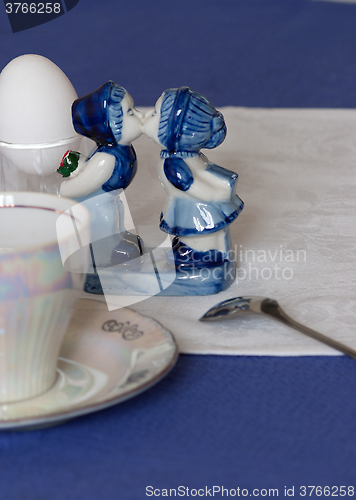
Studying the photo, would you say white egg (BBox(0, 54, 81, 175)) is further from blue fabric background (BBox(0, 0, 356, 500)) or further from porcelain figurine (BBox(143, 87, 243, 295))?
blue fabric background (BBox(0, 0, 356, 500))

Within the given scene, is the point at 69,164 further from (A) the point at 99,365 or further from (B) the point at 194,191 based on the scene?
(A) the point at 99,365

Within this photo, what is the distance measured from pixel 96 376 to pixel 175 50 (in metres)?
1.09

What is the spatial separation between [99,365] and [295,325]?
140 millimetres

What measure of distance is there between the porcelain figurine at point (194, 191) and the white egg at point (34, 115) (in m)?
0.14

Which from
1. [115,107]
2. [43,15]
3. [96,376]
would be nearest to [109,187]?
[115,107]

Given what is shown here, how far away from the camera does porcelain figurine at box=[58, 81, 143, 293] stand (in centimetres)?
47

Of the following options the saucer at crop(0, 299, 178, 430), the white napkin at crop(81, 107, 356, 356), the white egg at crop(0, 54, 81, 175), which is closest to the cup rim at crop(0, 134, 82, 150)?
the white egg at crop(0, 54, 81, 175)

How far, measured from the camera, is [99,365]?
0.35 meters

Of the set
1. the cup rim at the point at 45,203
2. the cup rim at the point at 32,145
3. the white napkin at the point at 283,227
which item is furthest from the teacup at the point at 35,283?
the cup rim at the point at 32,145

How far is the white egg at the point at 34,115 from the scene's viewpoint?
1.86ft

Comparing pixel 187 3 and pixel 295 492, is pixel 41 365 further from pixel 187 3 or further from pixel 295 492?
pixel 187 3

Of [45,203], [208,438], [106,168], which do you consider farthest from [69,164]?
[208,438]

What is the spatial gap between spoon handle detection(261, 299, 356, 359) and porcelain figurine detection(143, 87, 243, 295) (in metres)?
0.07

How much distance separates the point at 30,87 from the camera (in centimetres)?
57
